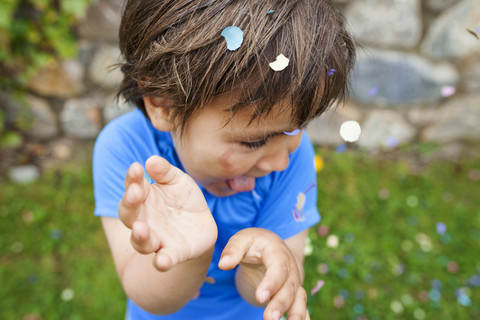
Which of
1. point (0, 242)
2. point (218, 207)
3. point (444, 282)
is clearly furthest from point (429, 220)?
point (0, 242)

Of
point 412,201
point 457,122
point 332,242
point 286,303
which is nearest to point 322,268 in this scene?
point 332,242

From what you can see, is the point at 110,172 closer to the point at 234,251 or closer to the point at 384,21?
the point at 234,251

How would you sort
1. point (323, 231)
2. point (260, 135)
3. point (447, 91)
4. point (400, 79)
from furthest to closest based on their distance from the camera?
point (400, 79) → point (447, 91) → point (323, 231) → point (260, 135)

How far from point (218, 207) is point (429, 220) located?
184 centimetres

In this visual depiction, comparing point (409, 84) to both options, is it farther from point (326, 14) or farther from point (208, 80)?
point (208, 80)

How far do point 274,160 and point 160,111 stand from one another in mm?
292

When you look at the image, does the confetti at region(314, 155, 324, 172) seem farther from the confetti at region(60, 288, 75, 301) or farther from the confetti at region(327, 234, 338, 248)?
the confetti at region(60, 288, 75, 301)

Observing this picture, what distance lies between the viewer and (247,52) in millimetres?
731

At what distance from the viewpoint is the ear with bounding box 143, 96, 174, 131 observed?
90 centimetres

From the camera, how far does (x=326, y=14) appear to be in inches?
32.2

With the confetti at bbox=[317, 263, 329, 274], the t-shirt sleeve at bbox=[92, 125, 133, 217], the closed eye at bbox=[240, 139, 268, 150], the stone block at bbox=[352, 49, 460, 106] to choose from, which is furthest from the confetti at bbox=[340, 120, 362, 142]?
the stone block at bbox=[352, 49, 460, 106]

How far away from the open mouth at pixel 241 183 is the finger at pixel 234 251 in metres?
0.25

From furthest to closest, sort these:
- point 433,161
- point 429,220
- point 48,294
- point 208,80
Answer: point 433,161
point 429,220
point 48,294
point 208,80

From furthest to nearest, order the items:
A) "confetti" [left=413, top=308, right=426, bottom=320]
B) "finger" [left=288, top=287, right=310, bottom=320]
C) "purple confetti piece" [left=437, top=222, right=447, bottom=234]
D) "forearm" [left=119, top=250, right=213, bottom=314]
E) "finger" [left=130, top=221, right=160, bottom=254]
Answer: "purple confetti piece" [left=437, top=222, right=447, bottom=234] → "confetti" [left=413, top=308, right=426, bottom=320] → "forearm" [left=119, top=250, right=213, bottom=314] → "finger" [left=288, top=287, right=310, bottom=320] → "finger" [left=130, top=221, right=160, bottom=254]
